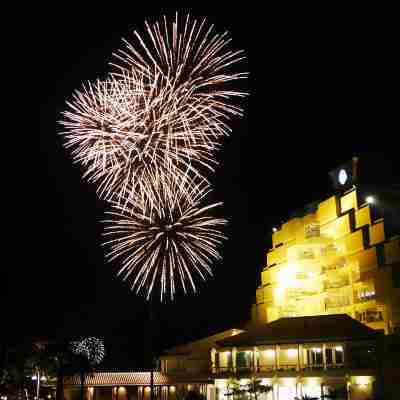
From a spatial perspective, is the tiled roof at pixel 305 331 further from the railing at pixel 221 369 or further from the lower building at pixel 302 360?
the railing at pixel 221 369

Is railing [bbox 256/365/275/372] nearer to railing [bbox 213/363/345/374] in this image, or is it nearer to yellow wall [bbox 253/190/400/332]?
railing [bbox 213/363/345/374]

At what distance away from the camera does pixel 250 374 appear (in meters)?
50.5

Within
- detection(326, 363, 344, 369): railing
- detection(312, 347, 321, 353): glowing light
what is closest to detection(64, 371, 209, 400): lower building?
detection(312, 347, 321, 353): glowing light

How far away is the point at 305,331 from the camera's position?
50.4 meters

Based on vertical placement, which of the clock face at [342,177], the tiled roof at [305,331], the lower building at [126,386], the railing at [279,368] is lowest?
the lower building at [126,386]

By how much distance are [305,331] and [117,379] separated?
23273 mm

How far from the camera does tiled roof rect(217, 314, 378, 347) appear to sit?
157 ft

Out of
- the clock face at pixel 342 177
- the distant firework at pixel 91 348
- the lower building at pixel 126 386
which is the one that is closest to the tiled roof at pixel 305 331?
the lower building at pixel 126 386

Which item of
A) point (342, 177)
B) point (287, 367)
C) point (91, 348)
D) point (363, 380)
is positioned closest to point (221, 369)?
point (287, 367)

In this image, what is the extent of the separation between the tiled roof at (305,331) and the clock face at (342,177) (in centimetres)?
1811

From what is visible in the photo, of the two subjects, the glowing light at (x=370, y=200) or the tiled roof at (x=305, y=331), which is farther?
the glowing light at (x=370, y=200)

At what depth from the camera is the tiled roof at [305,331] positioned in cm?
4791

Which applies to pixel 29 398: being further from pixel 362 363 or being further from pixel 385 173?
pixel 385 173

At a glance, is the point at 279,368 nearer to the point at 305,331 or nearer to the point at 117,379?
the point at 305,331
